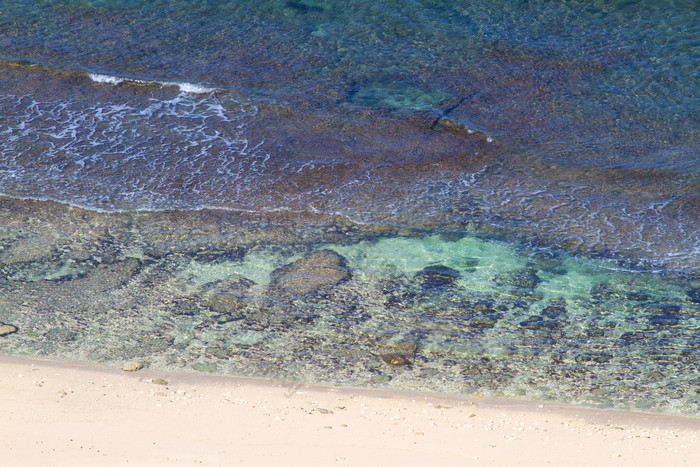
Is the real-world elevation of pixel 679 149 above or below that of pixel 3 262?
above

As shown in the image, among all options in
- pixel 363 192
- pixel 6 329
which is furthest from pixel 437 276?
pixel 6 329

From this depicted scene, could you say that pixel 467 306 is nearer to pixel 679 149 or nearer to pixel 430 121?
pixel 430 121

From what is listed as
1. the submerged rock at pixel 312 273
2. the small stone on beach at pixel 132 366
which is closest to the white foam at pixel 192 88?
the submerged rock at pixel 312 273

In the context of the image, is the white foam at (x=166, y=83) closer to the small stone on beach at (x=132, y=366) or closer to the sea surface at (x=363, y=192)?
the sea surface at (x=363, y=192)

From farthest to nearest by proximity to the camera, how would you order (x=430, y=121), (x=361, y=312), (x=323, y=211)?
(x=430, y=121), (x=323, y=211), (x=361, y=312)

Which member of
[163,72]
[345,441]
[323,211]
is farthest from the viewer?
[163,72]

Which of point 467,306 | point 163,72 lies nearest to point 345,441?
point 467,306

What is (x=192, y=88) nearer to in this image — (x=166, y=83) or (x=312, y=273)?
(x=166, y=83)
